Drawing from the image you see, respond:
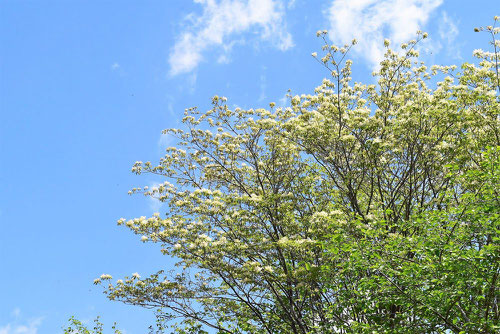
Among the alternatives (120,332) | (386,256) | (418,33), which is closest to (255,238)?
(386,256)

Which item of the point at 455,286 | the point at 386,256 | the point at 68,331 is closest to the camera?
the point at 455,286

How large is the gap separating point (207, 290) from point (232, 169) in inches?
161

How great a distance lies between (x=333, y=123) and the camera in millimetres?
14641

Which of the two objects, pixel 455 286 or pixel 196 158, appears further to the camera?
pixel 196 158

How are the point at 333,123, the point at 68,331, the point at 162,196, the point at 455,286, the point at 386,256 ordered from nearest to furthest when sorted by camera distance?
the point at 455,286
the point at 386,256
the point at 333,123
the point at 162,196
the point at 68,331

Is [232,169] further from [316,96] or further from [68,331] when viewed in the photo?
[68,331]

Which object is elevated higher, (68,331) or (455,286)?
(68,331)

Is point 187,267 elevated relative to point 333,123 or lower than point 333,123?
lower

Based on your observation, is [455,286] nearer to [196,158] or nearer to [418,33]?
[418,33]

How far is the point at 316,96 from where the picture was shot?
1518cm

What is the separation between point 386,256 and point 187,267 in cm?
670

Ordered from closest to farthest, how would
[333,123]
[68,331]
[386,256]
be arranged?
[386,256] → [333,123] → [68,331]

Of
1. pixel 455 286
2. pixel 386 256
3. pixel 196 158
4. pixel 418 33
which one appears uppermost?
pixel 418 33

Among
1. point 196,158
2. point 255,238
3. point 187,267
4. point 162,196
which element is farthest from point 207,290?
point 196,158
